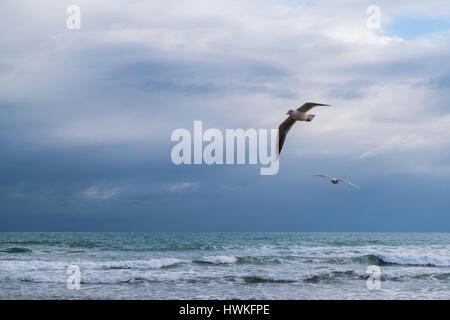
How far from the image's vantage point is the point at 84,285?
44.5 feet

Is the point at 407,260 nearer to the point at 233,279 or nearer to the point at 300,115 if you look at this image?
the point at 233,279

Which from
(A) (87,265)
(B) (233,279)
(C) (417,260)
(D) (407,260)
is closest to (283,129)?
(B) (233,279)

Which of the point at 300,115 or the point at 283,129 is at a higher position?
the point at 300,115

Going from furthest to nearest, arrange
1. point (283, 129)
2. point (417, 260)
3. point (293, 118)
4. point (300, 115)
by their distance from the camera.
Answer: point (417, 260) < point (283, 129) < point (293, 118) < point (300, 115)

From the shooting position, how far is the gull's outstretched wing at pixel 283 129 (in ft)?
34.0

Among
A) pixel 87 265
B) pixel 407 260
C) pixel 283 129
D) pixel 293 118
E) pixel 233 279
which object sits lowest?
pixel 407 260

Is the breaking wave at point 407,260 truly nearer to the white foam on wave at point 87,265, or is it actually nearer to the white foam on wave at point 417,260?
the white foam on wave at point 417,260

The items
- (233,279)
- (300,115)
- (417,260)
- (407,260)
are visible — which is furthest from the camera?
(407,260)

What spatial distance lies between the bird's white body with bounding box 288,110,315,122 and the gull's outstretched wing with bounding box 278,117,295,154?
23.2 inches

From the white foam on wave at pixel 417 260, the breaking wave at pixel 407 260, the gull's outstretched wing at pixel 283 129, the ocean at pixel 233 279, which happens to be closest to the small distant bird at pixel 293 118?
the gull's outstretched wing at pixel 283 129

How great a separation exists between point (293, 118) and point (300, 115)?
234 mm

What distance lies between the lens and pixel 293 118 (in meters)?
9.84
